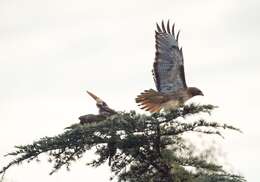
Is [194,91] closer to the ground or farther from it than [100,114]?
farther from it

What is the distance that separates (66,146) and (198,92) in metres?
4.05

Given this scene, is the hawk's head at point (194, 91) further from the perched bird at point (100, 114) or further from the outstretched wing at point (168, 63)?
the perched bird at point (100, 114)

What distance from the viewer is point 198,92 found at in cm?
1928

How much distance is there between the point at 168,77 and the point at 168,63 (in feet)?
1.45

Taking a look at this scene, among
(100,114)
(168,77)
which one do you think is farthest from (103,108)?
(168,77)

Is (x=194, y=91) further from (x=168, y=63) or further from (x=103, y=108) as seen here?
(x=103, y=108)

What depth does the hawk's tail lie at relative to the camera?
60.0ft

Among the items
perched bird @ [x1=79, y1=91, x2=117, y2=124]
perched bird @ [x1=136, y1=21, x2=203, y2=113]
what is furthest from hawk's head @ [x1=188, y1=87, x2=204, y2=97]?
perched bird @ [x1=79, y1=91, x2=117, y2=124]

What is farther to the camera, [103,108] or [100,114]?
[103,108]

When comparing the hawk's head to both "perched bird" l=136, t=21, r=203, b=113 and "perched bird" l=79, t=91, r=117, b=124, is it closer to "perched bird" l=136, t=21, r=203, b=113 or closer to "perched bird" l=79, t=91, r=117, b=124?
"perched bird" l=136, t=21, r=203, b=113

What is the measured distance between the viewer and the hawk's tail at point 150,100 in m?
18.3

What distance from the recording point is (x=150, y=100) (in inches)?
728

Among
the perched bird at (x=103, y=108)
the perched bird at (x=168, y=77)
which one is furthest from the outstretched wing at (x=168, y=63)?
the perched bird at (x=103, y=108)

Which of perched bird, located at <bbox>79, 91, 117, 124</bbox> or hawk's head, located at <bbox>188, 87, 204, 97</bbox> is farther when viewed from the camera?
hawk's head, located at <bbox>188, 87, 204, 97</bbox>
